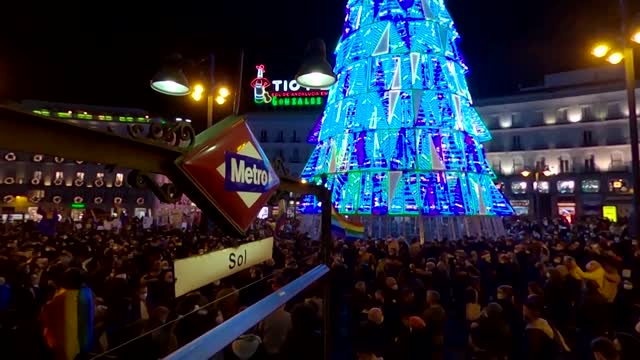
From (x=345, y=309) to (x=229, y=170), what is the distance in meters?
11.3

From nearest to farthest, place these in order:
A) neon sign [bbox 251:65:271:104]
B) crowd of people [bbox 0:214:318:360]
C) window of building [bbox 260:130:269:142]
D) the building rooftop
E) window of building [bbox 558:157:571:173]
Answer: crowd of people [bbox 0:214:318:360]
the building rooftop
window of building [bbox 558:157:571:173]
neon sign [bbox 251:65:271:104]
window of building [bbox 260:130:269:142]

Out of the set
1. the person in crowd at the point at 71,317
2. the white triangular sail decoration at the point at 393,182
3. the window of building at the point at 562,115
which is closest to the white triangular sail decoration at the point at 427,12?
the white triangular sail decoration at the point at 393,182

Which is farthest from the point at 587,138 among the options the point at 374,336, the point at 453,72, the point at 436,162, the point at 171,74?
the point at 171,74

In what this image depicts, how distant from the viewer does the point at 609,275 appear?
8.75 meters

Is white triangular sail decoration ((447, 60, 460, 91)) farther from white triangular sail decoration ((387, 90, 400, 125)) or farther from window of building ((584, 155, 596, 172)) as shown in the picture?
window of building ((584, 155, 596, 172))

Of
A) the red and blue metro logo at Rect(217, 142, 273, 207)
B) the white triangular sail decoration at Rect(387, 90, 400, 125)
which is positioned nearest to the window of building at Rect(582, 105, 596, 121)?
the white triangular sail decoration at Rect(387, 90, 400, 125)

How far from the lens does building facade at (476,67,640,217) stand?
1796 inches

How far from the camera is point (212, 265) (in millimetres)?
2590

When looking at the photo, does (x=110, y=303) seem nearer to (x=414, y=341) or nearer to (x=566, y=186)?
(x=414, y=341)

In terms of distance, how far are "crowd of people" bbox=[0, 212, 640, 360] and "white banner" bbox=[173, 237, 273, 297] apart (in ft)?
0.67

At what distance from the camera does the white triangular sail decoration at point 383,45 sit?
2334cm

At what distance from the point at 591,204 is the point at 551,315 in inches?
1749

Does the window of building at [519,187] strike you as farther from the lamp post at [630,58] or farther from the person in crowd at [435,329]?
the person in crowd at [435,329]

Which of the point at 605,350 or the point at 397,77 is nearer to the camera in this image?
the point at 605,350
